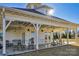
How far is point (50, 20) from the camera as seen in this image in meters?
18.0

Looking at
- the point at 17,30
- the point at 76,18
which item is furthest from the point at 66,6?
the point at 17,30

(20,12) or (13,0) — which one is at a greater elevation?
(13,0)

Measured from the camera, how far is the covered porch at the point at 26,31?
43.2 feet

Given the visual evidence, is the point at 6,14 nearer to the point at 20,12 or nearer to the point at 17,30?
the point at 20,12

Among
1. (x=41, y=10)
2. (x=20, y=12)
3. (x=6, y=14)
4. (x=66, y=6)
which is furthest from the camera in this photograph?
(x=41, y=10)

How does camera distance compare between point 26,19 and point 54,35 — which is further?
point 54,35

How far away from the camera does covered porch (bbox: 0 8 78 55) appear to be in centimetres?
1316

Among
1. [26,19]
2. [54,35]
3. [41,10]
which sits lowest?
[54,35]

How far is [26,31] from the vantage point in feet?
67.6

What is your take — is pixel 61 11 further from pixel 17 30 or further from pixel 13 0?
pixel 13 0

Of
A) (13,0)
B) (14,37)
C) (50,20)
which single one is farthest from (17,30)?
(13,0)

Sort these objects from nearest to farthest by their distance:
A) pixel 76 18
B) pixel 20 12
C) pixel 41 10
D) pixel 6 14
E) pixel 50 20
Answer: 1. pixel 6 14
2. pixel 20 12
3. pixel 50 20
4. pixel 76 18
5. pixel 41 10

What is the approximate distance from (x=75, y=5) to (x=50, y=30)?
6626 millimetres

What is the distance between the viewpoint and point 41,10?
2258 centimetres
